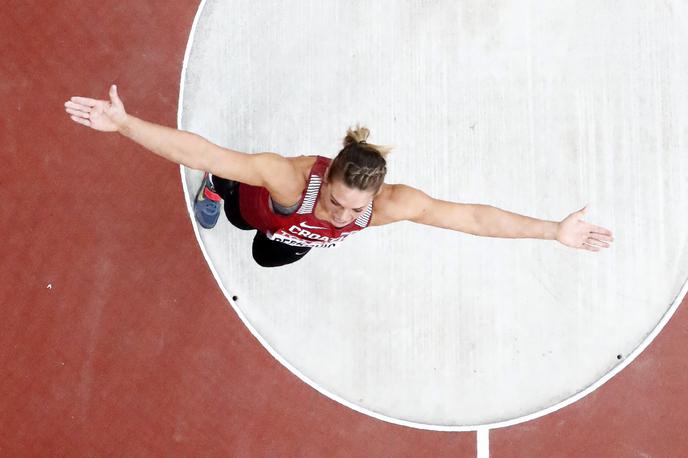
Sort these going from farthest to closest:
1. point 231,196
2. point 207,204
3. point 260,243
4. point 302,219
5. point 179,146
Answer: point 207,204
point 260,243
point 231,196
point 302,219
point 179,146

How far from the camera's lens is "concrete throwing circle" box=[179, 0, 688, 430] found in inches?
97.5

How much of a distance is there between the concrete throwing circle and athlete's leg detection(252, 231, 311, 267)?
16 centimetres

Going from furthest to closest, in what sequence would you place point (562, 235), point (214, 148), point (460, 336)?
point (460, 336)
point (562, 235)
point (214, 148)

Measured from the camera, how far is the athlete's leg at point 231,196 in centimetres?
216

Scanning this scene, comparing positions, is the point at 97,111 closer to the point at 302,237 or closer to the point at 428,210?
the point at 302,237

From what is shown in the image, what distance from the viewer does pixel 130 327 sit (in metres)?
2.52

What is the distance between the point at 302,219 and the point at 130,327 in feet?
3.35

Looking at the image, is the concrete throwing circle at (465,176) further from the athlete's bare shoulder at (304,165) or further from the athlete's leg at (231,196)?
the athlete's bare shoulder at (304,165)

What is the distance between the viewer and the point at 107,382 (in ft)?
8.20

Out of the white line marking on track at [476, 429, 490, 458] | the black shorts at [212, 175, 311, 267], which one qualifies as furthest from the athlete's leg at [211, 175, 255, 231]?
the white line marking on track at [476, 429, 490, 458]

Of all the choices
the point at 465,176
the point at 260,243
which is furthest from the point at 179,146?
the point at 465,176

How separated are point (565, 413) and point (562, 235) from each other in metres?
0.98

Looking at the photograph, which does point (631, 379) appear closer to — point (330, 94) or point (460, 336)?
point (460, 336)

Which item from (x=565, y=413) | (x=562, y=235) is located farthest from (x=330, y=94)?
(x=565, y=413)
